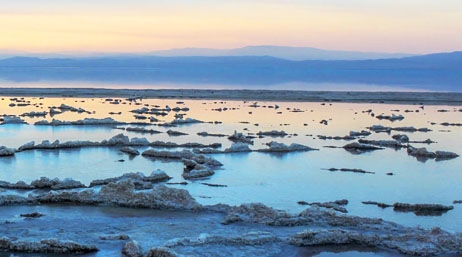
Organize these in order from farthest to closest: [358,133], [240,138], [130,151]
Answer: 1. [358,133]
2. [240,138]
3. [130,151]

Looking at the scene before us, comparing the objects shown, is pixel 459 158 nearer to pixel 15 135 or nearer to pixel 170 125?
pixel 170 125

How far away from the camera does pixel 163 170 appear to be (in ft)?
44.9

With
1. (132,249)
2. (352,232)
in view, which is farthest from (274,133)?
(132,249)

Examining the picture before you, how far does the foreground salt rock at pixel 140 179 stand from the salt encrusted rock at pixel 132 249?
3948 mm

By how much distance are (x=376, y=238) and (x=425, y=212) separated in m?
2.38

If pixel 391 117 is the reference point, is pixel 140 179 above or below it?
below

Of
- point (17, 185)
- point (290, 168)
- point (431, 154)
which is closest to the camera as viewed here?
point (17, 185)

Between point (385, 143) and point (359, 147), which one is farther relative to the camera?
point (385, 143)

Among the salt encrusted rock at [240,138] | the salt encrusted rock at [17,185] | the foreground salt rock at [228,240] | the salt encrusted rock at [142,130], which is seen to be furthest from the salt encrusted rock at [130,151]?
the foreground salt rock at [228,240]

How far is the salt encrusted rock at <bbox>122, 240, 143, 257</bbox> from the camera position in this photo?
7621mm

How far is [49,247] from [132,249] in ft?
3.76

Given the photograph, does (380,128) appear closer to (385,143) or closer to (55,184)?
(385,143)

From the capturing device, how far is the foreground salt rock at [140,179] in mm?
11816

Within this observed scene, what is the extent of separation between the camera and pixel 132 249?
7.68 m
